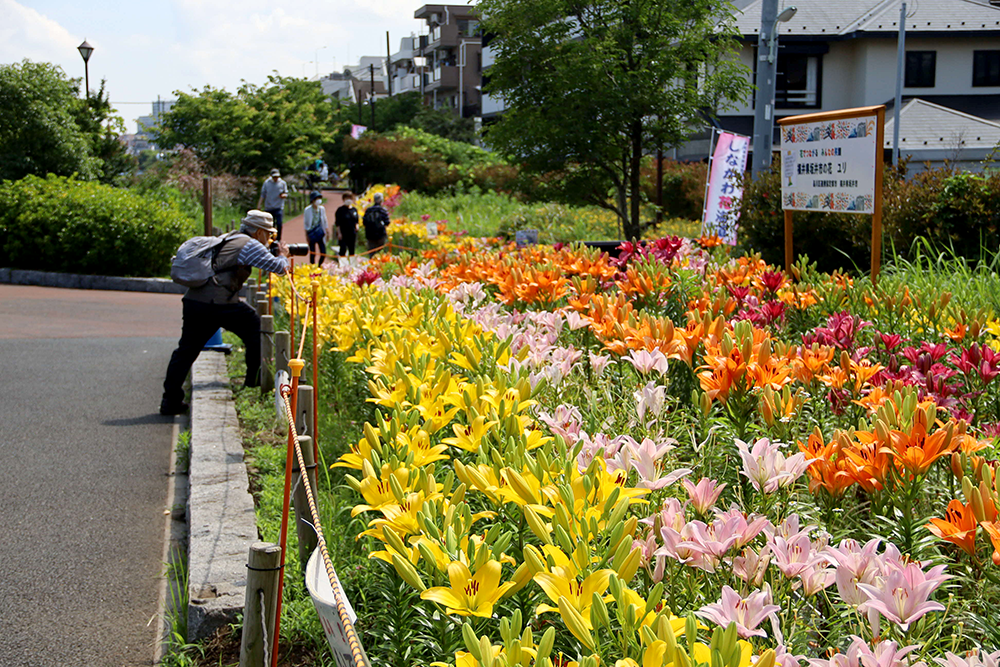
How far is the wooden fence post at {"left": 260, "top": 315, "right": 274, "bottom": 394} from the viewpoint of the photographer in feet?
22.6

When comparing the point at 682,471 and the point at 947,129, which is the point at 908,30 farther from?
the point at 682,471

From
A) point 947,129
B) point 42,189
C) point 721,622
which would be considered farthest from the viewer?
point 947,129

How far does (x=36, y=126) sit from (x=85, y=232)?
17.9 feet

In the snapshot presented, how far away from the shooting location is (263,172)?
29578mm

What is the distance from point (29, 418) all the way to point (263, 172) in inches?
950

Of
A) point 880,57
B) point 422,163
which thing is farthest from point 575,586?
point 422,163

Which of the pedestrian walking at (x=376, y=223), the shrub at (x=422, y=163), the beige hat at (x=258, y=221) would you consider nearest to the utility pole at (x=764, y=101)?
the beige hat at (x=258, y=221)

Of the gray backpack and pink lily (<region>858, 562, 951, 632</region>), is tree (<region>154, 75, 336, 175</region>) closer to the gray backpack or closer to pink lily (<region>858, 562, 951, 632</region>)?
the gray backpack

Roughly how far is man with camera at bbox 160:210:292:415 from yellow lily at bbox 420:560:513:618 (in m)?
5.49

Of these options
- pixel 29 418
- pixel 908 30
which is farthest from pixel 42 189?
pixel 908 30

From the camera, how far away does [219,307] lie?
6.88m

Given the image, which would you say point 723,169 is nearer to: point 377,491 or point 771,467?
point 771,467

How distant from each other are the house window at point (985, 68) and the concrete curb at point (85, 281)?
29886mm

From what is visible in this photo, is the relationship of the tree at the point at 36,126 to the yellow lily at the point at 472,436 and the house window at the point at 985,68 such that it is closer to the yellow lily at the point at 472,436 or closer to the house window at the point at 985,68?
the yellow lily at the point at 472,436
